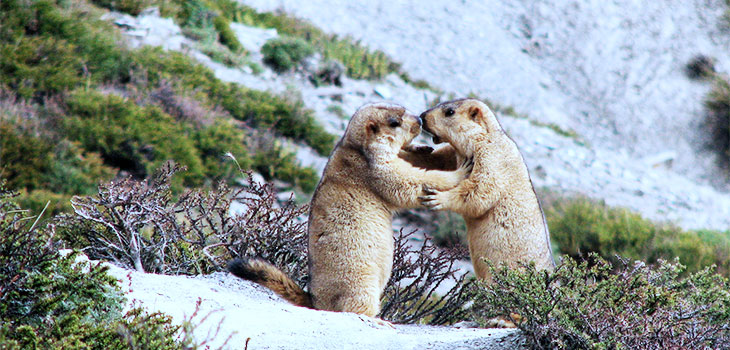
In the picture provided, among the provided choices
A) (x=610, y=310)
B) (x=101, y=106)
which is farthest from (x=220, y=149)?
(x=610, y=310)

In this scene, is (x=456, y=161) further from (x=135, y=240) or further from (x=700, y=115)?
(x=700, y=115)

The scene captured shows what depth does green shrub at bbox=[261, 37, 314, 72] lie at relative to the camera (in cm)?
2583

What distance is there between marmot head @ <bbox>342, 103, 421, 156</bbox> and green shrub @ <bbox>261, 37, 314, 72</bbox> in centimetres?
1869

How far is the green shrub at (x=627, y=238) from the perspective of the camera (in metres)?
18.7

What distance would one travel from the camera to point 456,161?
7848 millimetres

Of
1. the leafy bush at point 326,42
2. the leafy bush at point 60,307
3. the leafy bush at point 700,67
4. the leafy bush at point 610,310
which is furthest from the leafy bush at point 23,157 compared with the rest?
the leafy bush at point 700,67

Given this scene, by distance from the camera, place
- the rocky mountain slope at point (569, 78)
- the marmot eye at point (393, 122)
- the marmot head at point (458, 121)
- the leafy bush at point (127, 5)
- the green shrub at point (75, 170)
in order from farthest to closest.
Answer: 1. the rocky mountain slope at point (569, 78)
2. the leafy bush at point (127, 5)
3. the green shrub at point (75, 170)
4. the marmot head at point (458, 121)
5. the marmot eye at point (393, 122)

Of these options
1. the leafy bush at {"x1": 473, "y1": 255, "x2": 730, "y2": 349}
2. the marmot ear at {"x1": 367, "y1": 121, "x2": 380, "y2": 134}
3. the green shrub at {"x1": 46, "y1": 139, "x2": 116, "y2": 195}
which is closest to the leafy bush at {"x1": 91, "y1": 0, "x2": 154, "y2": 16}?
the green shrub at {"x1": 46, "y1": 139, "x2": 116, "y2": 195}

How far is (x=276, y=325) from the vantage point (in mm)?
5906

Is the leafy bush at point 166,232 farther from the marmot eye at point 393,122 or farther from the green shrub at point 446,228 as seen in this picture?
the green shrub at point 446,228

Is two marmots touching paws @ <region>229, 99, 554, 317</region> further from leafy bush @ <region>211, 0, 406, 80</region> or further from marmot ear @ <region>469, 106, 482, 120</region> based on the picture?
leafy bush @ <region>211, 0, 406, 80</region>

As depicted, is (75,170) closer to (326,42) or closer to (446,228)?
(446,228)

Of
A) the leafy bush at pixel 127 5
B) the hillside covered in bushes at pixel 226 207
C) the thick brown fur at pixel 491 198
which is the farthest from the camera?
the leafy bush at pixel 127 5

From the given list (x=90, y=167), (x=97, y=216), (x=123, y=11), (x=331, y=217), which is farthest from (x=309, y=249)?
(x=123, y=11)
